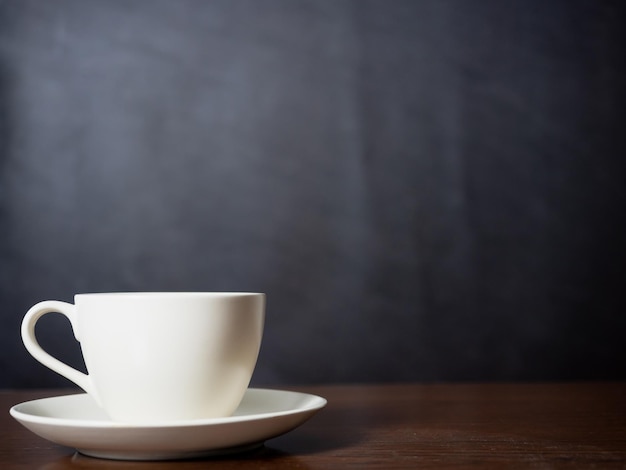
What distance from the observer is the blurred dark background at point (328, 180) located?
151 centimetres

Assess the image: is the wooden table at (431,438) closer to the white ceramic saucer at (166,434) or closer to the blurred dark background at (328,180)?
→ the white ceramic saucer at (166,434)

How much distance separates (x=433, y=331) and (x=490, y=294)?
0.14m

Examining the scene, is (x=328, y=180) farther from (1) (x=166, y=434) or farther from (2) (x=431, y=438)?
(1) (x=166, y=434)

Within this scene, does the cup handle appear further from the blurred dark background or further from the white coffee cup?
the blurred dark background

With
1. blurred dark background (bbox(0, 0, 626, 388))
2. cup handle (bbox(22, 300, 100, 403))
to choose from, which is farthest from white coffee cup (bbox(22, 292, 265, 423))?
blurred dark background (bbox(0, 0, 626, 388))

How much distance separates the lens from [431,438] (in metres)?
0.62

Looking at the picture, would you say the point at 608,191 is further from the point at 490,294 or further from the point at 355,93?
the point at 355,93

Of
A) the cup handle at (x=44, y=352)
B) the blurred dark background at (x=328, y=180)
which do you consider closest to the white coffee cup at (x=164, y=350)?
the cup handle at (x=44, y=352)

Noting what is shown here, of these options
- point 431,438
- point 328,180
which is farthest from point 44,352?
point 328,180

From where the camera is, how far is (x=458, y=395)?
39.7 inches

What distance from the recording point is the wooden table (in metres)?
0.51

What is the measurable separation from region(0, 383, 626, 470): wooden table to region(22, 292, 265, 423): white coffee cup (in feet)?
0.16

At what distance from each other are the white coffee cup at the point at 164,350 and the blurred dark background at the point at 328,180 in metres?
0.96

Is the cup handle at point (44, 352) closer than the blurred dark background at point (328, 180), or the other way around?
the cup handle at point (44, 352)
